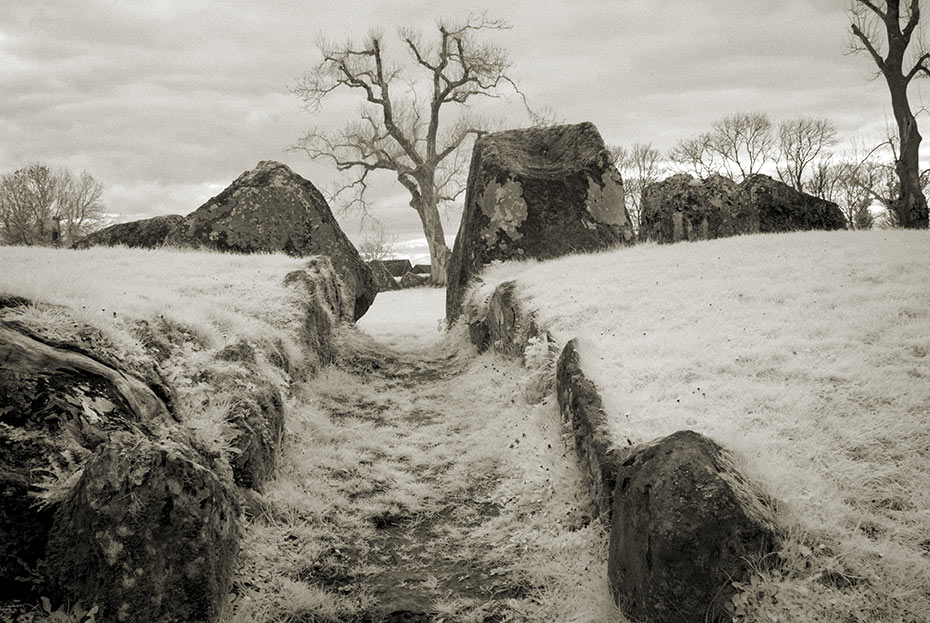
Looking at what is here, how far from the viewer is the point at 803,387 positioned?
458cm

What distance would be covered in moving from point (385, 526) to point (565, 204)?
32.1ft

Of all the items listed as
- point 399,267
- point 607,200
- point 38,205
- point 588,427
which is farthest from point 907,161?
point 38,205

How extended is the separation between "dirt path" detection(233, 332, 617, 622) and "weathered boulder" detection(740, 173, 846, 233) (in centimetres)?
881

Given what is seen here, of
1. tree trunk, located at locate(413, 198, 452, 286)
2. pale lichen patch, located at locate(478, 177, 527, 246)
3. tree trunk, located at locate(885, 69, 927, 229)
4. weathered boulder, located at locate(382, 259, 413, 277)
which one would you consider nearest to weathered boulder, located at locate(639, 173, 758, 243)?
pale lichen patch, located at locate(478, 177, 527, 246)

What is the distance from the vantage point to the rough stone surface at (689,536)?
3105 mm

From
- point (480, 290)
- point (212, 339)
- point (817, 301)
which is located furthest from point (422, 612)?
point (480, 290)

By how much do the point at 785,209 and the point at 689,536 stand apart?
12.4 m

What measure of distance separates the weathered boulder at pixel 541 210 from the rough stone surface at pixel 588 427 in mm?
7260

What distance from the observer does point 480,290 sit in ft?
38.1

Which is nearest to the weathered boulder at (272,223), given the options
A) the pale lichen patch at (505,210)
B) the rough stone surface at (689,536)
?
the pale lichen patch at (505,210)

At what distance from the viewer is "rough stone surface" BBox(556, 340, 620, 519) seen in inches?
165

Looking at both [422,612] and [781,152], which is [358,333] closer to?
[422,612]

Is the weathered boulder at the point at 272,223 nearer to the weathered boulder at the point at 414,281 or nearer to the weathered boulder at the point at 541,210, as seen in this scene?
the weathered boulder at the point at 541,210

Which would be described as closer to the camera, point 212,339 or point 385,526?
point 385,526
